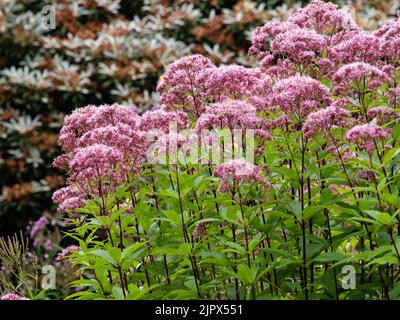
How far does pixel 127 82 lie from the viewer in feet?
33.3

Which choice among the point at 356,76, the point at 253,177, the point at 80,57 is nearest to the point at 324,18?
the point at 356,76

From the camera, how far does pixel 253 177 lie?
3170mm

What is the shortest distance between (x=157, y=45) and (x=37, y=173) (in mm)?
2324

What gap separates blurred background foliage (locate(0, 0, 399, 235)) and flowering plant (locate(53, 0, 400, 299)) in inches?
Answer: 232

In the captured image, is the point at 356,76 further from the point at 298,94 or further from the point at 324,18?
the point at 324,18

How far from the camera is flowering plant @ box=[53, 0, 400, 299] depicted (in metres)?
3.28

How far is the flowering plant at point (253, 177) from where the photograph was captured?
3.28 meters

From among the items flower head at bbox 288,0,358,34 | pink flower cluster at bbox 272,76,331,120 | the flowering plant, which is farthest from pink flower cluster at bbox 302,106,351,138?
flower head at bbox 288,0,358,34

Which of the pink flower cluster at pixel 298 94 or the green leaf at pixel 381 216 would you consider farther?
the pink flower cluster at pixel 298 94

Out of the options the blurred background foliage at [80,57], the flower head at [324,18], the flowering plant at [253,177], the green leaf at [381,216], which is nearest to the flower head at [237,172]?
the flowering plant at [253,177]

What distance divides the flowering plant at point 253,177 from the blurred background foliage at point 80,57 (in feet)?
19.3

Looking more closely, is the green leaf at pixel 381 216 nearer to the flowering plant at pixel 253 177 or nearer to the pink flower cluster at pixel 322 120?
the flowering plant at pixel 253 177

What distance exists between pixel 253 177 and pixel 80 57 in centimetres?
746
